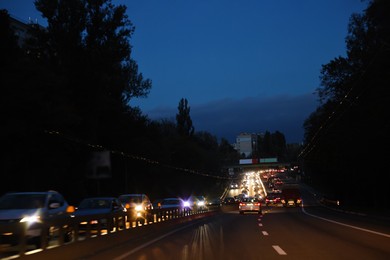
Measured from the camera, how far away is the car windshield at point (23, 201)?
703 inches

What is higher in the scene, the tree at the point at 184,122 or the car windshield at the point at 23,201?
the tree at the point at 184,122

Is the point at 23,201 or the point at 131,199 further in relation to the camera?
the point at 131,199

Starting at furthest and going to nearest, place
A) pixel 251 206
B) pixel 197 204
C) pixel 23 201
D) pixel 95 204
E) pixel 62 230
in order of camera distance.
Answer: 1. pixel 197 204
2. pixel 251 206
3. pixel 95 204
4. pixel 23 201
5. pixel 62 230

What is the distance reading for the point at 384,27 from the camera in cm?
4672

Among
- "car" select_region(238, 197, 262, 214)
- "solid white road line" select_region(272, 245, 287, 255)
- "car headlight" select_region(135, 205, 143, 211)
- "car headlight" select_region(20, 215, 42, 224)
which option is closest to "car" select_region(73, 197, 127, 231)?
"car headlight" select_region(20, 215, 42, 224)

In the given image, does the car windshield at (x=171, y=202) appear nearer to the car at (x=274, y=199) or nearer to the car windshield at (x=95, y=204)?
the car windshield at (x=95, y=204)

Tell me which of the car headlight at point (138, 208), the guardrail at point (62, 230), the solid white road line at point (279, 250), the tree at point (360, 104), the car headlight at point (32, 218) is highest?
the tree at point (360, 104)

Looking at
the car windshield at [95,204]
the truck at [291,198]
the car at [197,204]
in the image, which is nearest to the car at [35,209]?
the car windshield at [95,204]

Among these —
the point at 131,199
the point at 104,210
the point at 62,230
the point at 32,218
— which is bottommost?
the point at 62,230

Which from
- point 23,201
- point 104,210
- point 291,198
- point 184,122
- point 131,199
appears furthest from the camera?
point 184,122

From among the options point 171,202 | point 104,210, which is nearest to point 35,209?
point 104,210

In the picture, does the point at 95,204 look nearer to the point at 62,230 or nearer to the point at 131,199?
the point at 131,199

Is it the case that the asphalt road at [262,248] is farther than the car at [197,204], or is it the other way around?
the car at [197,204]

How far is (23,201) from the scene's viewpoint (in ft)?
59.5
